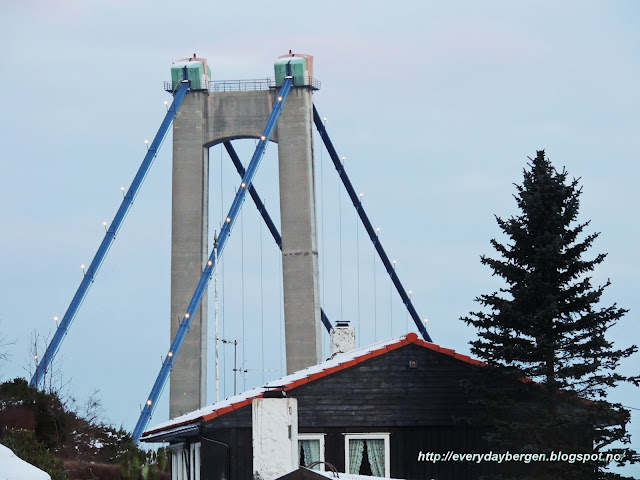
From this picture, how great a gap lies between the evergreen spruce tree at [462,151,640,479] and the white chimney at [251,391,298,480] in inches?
194

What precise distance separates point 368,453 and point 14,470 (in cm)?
1139

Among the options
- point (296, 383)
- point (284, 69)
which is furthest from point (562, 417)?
point (284, 69)

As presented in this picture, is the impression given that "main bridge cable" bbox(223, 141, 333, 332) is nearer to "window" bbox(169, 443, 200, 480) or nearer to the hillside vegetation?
the hillside vegetation

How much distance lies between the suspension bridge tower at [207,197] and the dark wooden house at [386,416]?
4809cm

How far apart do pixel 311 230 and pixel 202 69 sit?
1201 cm

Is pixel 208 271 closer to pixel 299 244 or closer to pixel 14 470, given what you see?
pixel 299 244

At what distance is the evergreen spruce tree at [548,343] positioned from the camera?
27516 millimetres

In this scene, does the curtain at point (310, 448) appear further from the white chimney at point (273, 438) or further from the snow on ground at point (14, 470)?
the snow on ground at point (14, 470)

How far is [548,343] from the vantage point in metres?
27.8

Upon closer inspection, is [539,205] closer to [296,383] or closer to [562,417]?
[562,417]

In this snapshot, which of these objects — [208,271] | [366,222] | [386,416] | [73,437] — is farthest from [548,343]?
[366,222]

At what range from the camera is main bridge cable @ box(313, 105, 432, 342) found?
85.8m

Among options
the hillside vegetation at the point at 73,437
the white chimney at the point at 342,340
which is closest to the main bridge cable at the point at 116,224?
the hillside vegetation at the point at 73,437

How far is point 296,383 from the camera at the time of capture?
28.2 meters
